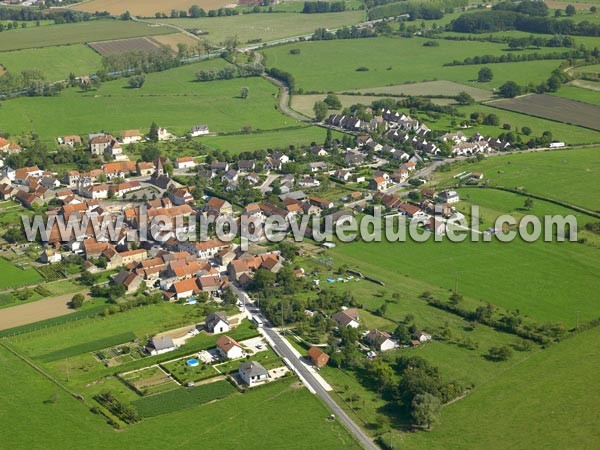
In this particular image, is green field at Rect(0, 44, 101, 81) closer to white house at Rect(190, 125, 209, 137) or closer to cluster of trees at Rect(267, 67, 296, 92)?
cluster of trees at Rect(267, 67, 296, 92)

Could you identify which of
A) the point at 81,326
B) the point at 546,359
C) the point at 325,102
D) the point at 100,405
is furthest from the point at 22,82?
the point at 546,359

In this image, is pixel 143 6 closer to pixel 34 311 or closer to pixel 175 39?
pixel 175 39

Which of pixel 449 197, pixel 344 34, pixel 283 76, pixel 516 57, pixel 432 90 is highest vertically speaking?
pixel 344 34

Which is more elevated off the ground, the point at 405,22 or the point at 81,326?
the point at 405,22

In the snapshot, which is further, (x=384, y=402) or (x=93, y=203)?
(x=93, y=203)

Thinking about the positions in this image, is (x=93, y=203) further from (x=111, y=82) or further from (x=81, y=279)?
(x=111, y=82)

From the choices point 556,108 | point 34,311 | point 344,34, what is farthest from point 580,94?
point 34,311

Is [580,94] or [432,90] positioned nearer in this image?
[580,94]

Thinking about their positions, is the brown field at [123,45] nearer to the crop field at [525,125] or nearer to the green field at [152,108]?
the green field at [152,108]
